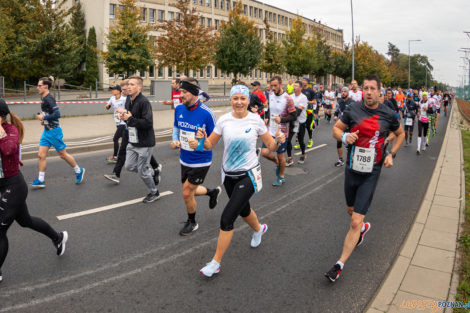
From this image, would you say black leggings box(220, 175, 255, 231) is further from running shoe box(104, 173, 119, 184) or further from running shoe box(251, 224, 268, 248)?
running shoe box(104, 173, 119, 184)

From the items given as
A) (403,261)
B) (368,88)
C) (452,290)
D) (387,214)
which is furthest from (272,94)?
(452,290)

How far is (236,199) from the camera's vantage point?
4.16 m

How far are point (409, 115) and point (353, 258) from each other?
10.1m

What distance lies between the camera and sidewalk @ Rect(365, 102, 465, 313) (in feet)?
12.1

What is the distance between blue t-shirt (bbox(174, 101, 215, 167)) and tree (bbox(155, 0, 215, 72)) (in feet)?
83.0

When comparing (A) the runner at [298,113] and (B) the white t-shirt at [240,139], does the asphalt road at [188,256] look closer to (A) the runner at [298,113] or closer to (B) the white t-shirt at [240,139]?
(B) the white t-shirt at [240,139]

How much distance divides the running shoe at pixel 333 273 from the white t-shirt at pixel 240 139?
4.62ft

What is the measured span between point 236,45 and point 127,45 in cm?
1094

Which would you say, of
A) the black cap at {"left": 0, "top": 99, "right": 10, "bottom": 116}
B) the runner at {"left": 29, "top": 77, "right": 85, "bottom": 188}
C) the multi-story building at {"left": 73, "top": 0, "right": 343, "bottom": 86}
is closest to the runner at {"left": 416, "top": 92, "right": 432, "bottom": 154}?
the runner at {"left": 29, "top": 77, "right": 85, "bottom": 188}

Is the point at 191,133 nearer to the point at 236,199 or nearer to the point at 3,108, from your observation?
the point at 236,199

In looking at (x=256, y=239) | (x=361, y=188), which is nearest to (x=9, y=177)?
(x=256, y=239)

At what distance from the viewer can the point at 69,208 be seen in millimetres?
6297

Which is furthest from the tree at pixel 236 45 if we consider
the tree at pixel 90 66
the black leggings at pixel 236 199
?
the black leggings at pixel 236 199

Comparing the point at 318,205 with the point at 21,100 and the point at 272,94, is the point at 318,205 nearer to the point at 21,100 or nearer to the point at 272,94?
the point at 272,94
